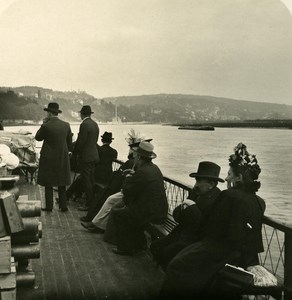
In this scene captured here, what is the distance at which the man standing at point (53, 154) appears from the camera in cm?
828

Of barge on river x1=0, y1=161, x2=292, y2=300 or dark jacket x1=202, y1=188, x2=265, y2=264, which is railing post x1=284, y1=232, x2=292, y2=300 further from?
dark jacket x1=202, y1=188, x2=265, y2=264

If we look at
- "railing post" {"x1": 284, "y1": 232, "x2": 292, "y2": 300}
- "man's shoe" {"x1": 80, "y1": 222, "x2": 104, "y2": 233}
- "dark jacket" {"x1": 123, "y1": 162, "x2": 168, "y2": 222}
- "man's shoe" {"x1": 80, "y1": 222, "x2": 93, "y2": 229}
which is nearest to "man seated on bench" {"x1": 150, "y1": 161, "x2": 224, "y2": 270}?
"railing post" {"x1": 284, "y1": 232, "x2": 292, "y2": 300}

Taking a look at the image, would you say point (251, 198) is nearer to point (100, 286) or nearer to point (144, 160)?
point (100, 286)

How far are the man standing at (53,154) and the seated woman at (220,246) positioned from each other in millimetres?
4682

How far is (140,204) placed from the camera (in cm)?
610

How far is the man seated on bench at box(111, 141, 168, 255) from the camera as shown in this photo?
605 centimetres

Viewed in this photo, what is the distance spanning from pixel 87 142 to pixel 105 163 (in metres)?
0.81

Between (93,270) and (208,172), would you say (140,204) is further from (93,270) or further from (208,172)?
Answer: (208,172)

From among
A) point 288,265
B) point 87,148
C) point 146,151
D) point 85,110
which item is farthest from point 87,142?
point 288,265

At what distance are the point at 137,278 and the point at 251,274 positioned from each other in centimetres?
174

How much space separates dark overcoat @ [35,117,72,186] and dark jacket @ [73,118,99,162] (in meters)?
0.45

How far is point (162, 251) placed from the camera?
486cm

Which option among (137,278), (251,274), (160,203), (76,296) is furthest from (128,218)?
(251,274)

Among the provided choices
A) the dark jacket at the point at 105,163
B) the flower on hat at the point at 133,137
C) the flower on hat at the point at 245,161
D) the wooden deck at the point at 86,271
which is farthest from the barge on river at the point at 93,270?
the dark jacket at the point at 105,163
